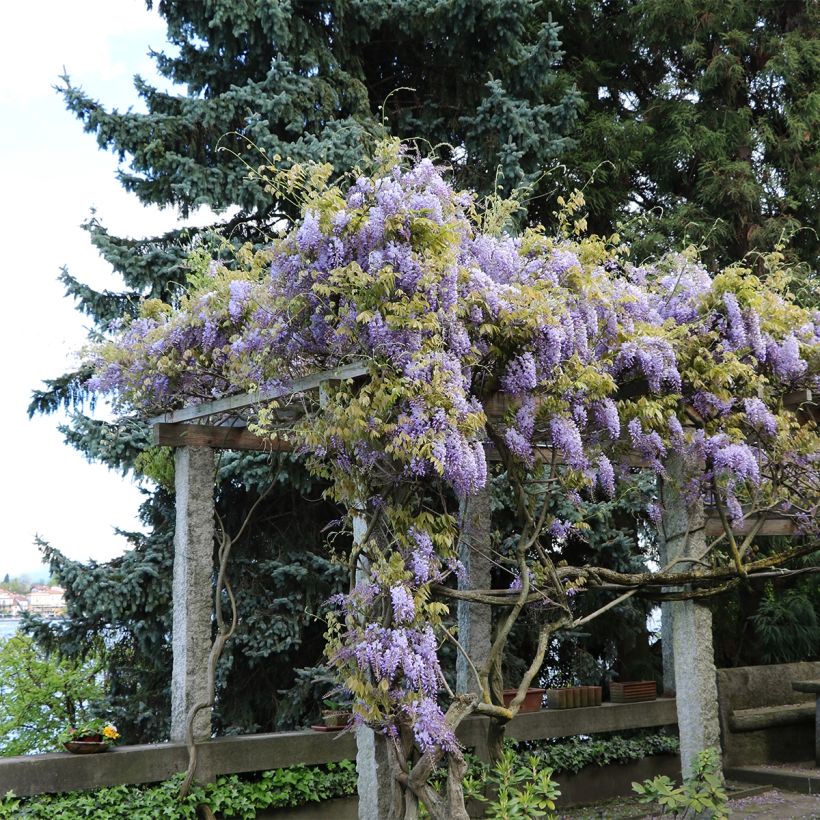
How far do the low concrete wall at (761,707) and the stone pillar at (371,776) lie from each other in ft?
13.8

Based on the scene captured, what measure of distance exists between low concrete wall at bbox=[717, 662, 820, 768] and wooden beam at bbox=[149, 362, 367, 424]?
492 cm

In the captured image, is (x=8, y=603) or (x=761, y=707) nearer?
(x=761, y=707)

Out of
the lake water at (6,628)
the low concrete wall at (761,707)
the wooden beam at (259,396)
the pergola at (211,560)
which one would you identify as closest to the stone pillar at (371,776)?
the wooden beam at (259,396)

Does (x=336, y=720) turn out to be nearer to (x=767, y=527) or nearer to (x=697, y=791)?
(x=697, y=791)

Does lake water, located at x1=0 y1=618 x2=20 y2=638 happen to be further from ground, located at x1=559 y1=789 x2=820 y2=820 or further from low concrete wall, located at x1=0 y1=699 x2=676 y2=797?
ground, located at x1=559 y1=789 x2=820 y2=820

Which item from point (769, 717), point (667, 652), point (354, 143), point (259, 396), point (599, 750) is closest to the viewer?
point (259, 396)

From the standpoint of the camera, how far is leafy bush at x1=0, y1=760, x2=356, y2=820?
530cm

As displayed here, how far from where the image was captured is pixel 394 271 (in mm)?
4457

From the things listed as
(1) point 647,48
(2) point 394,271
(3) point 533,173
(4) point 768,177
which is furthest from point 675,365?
(1) point 647,48

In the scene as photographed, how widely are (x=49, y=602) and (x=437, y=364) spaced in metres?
5.59

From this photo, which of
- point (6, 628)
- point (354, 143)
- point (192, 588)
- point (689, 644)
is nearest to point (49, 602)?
point (6, 628)

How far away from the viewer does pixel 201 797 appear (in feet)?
18.5

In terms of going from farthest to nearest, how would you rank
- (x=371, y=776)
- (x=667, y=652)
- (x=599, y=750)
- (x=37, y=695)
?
(x=37, y=695) → (x=667, y=652) → (x=599, y=750) → (x=371, y=776)

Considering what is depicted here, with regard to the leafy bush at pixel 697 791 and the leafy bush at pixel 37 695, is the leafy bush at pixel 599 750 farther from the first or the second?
the leafy bush at pixel 37 695
